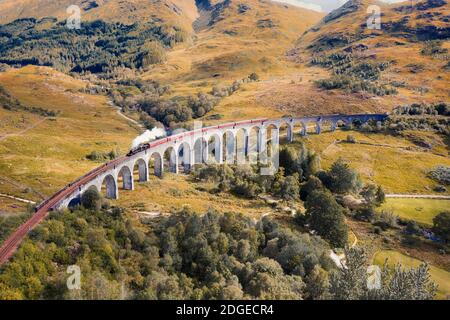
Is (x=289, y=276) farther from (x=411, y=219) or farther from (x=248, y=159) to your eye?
(x=248, y=159)

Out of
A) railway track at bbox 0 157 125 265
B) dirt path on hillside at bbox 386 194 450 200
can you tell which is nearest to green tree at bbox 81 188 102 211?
railway track at bbox 0 157 125 265

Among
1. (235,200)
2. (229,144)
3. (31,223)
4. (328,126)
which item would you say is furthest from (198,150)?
(328,126)

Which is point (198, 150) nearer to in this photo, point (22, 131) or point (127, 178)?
point (127, 178)

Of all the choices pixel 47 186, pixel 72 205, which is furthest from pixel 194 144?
pixel 72 205

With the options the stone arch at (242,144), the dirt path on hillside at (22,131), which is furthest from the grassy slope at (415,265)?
the dirt path on hillside at (22,131)

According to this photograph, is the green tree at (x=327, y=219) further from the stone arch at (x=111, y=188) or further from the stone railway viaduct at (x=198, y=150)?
the stone arch at (x=111, y=188)

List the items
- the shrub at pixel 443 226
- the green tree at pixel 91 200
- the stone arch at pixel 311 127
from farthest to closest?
the stone arch at pixel 311 127 < the shrub at pixel 443 226 < the green tree at pixel 91 200

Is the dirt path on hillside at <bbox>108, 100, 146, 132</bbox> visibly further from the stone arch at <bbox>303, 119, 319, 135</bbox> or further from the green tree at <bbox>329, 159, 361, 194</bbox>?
the green tree at <bbox>329, 159, 361, 194</bbox>
